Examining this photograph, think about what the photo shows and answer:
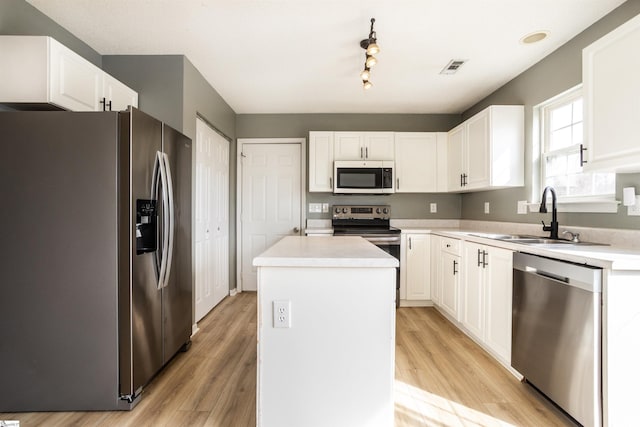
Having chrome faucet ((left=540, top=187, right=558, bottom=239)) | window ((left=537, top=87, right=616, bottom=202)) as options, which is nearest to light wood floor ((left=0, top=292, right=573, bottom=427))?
chrome faucet ((left=540, top=187, right=558, bottom=239))

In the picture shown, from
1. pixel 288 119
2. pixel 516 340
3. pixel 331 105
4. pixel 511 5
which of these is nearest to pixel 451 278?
pixel 516 340

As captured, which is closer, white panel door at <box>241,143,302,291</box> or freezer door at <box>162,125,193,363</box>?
freezer door at <box>162,125,193,363</box>

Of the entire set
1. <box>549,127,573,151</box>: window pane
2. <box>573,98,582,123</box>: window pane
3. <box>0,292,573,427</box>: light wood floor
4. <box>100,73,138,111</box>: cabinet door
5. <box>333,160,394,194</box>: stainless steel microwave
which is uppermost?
<box>100,73,138,111</box>: cabinet door

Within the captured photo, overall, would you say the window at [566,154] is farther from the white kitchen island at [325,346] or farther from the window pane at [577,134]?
the white kitchen island at [325,346]

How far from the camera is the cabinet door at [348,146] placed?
3.92m

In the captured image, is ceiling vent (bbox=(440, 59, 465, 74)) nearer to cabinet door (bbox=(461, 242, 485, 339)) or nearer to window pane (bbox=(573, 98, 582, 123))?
window pane (bbox=(573, 98, 582, 123))

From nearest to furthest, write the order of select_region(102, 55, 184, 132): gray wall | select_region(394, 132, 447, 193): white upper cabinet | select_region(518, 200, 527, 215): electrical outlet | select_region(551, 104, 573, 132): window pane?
select_region(551, 104, 573, 132): window pane, select_region(102, 55, 184, 132): gray wall, select_region(518, 200, 527, 215): electrical outlet, select_region(394, 132, 447, 193): white upper cabinet

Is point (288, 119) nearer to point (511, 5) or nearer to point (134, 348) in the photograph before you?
point (511, 5)

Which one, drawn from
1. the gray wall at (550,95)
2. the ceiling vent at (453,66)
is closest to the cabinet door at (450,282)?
the gray wall at (550,95)

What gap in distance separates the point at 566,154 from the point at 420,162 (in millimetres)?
1631

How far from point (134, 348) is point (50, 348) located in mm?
427

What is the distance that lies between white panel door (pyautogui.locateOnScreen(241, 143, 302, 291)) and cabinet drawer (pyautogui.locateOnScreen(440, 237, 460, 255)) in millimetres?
1884

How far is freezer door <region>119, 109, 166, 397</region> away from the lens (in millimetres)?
1706

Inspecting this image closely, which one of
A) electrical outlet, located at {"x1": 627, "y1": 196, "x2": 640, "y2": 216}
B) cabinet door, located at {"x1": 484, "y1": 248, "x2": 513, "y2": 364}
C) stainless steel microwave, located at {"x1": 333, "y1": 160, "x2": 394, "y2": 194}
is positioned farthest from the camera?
stainless steel microwave, located at {"x1": 333, "y1": 160, "x2": 394, "y2": 194}
